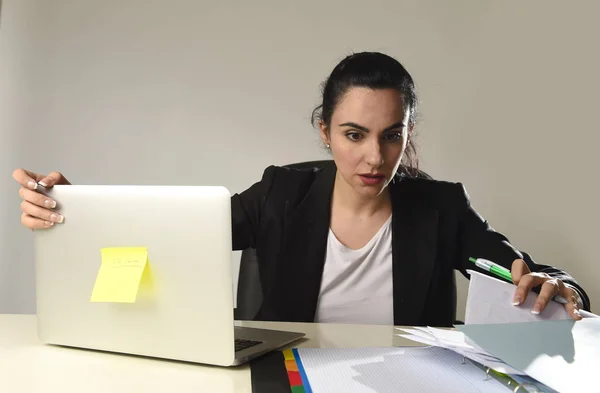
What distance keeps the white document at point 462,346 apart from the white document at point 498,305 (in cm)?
6

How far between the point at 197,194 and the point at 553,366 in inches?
19.2

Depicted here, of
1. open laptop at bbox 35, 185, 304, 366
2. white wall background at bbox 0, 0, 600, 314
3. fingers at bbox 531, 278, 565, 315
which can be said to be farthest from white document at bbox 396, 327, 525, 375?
white wall background at bbox 0, 0, 600, 314

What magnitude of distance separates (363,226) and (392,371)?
0.78m

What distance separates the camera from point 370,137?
4.58 feet

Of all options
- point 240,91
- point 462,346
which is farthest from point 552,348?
point 240,91

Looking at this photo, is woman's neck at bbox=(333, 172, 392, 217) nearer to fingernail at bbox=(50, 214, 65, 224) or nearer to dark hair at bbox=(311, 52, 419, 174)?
dark hair at bbox=(311, 52, 419, 174)

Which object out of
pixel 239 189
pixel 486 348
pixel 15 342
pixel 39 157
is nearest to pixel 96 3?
pixel 39 157

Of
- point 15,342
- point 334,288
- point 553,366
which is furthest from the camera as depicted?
point 334,288

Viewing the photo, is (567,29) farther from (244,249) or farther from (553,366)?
(553,366)

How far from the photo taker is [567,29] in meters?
2.29

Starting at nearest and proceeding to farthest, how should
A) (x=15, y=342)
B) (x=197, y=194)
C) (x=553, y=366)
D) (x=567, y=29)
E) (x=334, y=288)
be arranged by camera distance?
(x=553, y=366), (x=197, y=194), (x=15, y=342), (x=334, y=288), (x=567, y=29)

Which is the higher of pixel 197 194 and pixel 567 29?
pixel 567 29

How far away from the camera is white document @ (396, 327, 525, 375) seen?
2.48ft

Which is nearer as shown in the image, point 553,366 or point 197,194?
point 553,366
